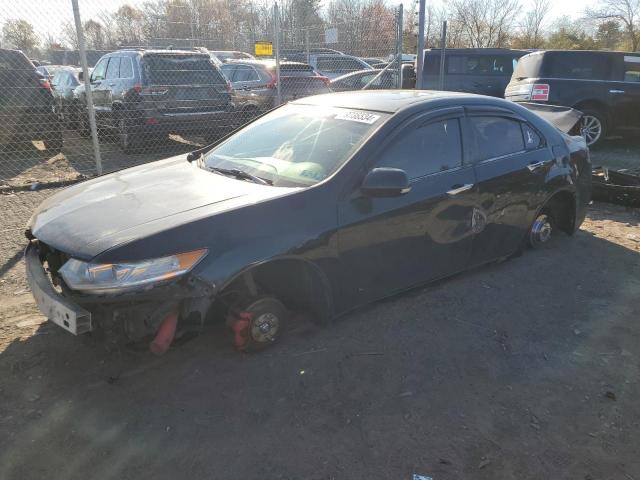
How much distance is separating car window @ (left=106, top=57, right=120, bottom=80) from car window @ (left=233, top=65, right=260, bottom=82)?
2623 millimetres

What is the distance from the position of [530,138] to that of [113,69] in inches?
311

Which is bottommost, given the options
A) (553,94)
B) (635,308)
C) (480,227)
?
(635,308)

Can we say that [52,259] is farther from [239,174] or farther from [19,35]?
[19,35]

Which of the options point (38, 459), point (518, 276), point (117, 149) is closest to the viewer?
point (38, 459)

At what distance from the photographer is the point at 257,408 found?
2.69 meters

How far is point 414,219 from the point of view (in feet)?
11.5

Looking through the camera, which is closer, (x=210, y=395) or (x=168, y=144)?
(x=210, y=395)

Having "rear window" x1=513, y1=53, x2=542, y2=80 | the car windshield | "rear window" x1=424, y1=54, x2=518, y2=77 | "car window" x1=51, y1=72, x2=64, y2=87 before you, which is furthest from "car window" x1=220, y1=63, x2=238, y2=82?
the car windshield

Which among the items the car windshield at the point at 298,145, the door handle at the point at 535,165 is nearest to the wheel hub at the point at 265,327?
the car windshield at the point at 298,145

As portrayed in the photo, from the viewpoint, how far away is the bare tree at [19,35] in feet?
21.6

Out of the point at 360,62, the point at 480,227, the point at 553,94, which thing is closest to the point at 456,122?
the point at 480,227

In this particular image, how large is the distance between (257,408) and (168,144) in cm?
814

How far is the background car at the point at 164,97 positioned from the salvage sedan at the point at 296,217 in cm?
465

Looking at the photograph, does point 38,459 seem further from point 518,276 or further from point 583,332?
point 518,276
